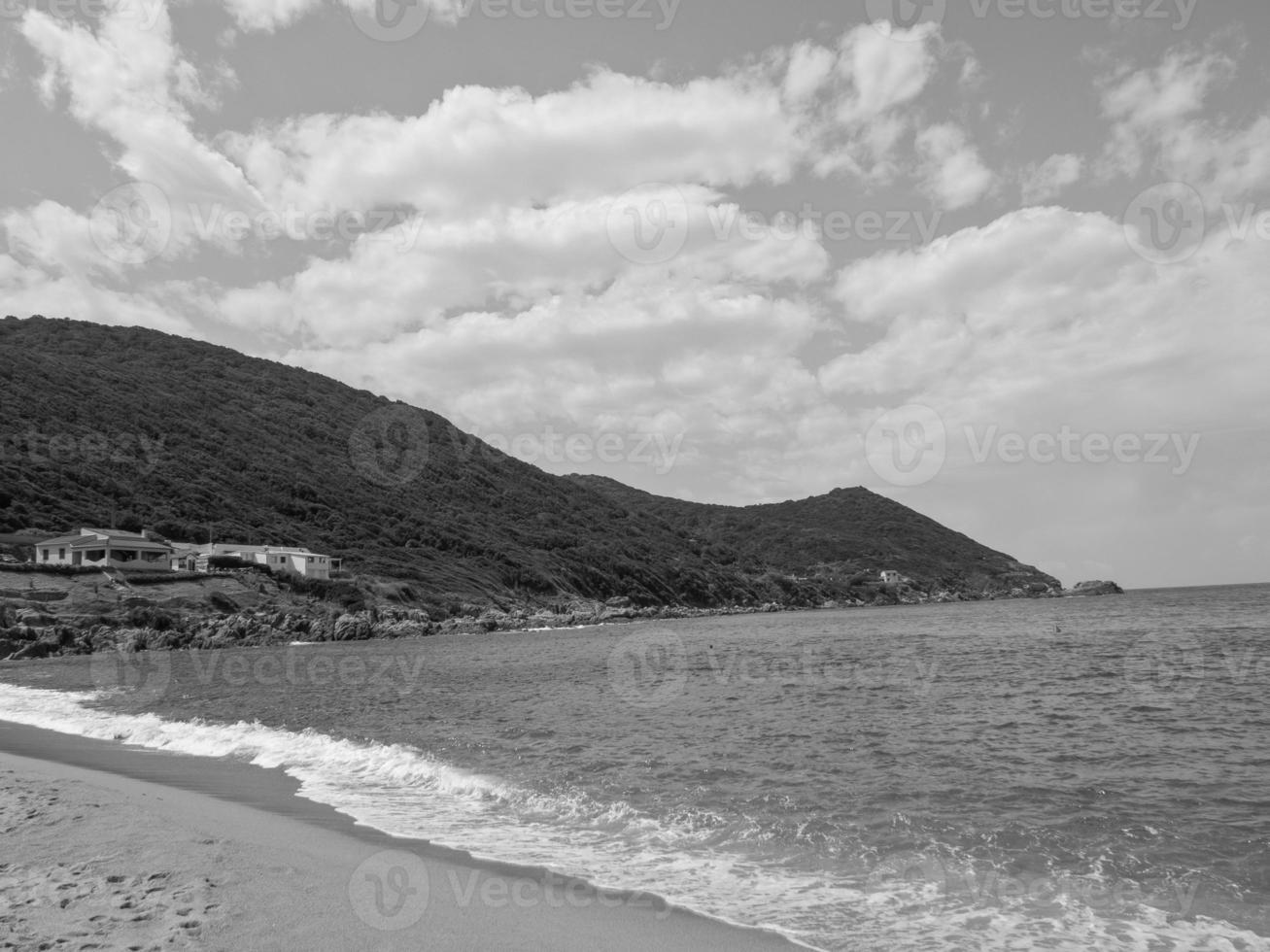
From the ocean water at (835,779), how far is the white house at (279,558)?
53.4 metres

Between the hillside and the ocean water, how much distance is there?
234 feet

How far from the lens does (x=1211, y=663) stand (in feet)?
103

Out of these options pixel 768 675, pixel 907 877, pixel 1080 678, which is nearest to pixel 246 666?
pixel 768 675

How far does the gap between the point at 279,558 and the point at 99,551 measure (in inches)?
695

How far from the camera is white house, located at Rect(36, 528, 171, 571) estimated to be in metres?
69.7

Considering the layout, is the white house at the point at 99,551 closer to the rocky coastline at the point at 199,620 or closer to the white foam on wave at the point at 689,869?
the rocky coastline at the point at 199,620

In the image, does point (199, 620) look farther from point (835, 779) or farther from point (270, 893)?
point (270, 893)

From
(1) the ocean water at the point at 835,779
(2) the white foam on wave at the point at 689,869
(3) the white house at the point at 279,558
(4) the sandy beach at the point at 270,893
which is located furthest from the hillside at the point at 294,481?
(4) the sandy beach at the point at 270,893

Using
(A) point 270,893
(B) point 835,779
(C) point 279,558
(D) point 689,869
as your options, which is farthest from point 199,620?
(D) point 689,869

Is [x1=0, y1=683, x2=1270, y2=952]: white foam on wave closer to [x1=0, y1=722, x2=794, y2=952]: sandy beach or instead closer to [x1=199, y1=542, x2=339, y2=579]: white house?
[x1=0, y1=722, x2=794, y2=952]: sandy beach

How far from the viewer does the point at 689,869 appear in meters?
9.41

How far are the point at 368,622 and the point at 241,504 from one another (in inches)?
1847

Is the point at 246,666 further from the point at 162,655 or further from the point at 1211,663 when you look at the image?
the point at 1211,663

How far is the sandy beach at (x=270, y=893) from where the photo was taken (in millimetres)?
6922
